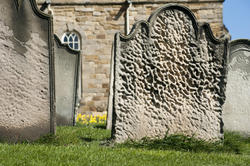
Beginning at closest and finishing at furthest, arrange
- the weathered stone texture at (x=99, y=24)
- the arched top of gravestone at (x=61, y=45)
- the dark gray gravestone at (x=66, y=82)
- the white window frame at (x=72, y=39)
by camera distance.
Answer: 1. the arched top of gravestone at (x=61, y=45)
2. the dark gray gravestone at (x=66, y=82)
3. the weathered stone texture at (x=99, y=24)
4. the white window frame at (x=72, y=39)

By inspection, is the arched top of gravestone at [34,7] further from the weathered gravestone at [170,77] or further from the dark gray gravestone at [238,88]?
the dark gray gravestone at [238,88]

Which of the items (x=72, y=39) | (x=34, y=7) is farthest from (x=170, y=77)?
(x=72, y=39)

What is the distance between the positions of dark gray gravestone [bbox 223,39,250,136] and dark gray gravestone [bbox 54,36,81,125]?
11.0 feet

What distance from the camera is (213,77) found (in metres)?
4.89

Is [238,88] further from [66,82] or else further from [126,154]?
[66,82]

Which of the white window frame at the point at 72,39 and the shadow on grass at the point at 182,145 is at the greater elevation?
the white window frame at the point at 72,39

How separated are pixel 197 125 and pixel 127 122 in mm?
1093

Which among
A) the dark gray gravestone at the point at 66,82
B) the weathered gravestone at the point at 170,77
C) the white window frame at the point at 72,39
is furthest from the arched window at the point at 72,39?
the weathered gravestone at the point at 170,77

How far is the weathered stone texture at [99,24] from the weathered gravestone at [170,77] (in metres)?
7.98

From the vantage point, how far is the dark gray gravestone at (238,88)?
6023 mm

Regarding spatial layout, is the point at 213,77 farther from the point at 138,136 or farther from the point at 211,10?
the point at 211,10

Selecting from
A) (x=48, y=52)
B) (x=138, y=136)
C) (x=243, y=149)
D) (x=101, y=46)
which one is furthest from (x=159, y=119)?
(x=101, y=46)

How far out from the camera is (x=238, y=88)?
6.02 m

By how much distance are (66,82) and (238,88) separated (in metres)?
3.70
